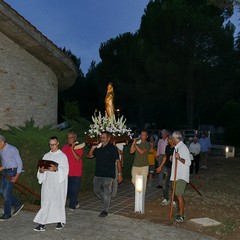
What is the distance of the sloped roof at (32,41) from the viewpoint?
1350 cm

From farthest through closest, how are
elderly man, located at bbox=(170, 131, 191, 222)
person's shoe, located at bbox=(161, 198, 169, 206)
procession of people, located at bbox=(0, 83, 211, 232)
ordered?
person's shoe, located at bbox=(161, 198, 169, 206) < elderly man, located at bbox=(170, 131, 191, 222) < procession of people, located at bbox=(0, 83, 211, 232)

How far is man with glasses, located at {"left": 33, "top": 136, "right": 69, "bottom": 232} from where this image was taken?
716cm

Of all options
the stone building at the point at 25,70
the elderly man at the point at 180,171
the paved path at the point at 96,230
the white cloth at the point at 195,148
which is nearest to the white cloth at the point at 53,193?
the paved path at the point at 96,230

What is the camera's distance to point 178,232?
736cm

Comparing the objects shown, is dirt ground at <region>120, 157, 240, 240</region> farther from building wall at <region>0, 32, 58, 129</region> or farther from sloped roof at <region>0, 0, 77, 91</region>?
sloped roof at <region>0, 0, 77, 91</region>

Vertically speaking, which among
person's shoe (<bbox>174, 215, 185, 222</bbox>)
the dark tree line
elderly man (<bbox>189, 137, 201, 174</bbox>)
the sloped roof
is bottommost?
person's shoe (<bbox>174, 215, 185, 222</bbox>)

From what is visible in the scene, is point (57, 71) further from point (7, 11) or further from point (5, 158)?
point (5, 158)

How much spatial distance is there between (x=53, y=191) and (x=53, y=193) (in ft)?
0.12

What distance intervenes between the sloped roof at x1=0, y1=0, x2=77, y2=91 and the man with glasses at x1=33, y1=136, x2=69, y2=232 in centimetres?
764

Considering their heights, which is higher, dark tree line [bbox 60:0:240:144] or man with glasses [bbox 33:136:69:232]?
dark tree line [bbox 60:0:240:144]

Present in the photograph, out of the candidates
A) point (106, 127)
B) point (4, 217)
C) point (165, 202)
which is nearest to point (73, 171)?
point (4, 217)

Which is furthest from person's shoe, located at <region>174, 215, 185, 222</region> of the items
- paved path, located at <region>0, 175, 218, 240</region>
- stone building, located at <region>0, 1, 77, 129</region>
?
stone building, located at <region>0, 1, 77, 129</region>

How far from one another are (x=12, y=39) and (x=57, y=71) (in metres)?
3.08

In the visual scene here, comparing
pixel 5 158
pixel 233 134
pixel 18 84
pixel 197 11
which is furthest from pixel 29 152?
pixel 197 11
